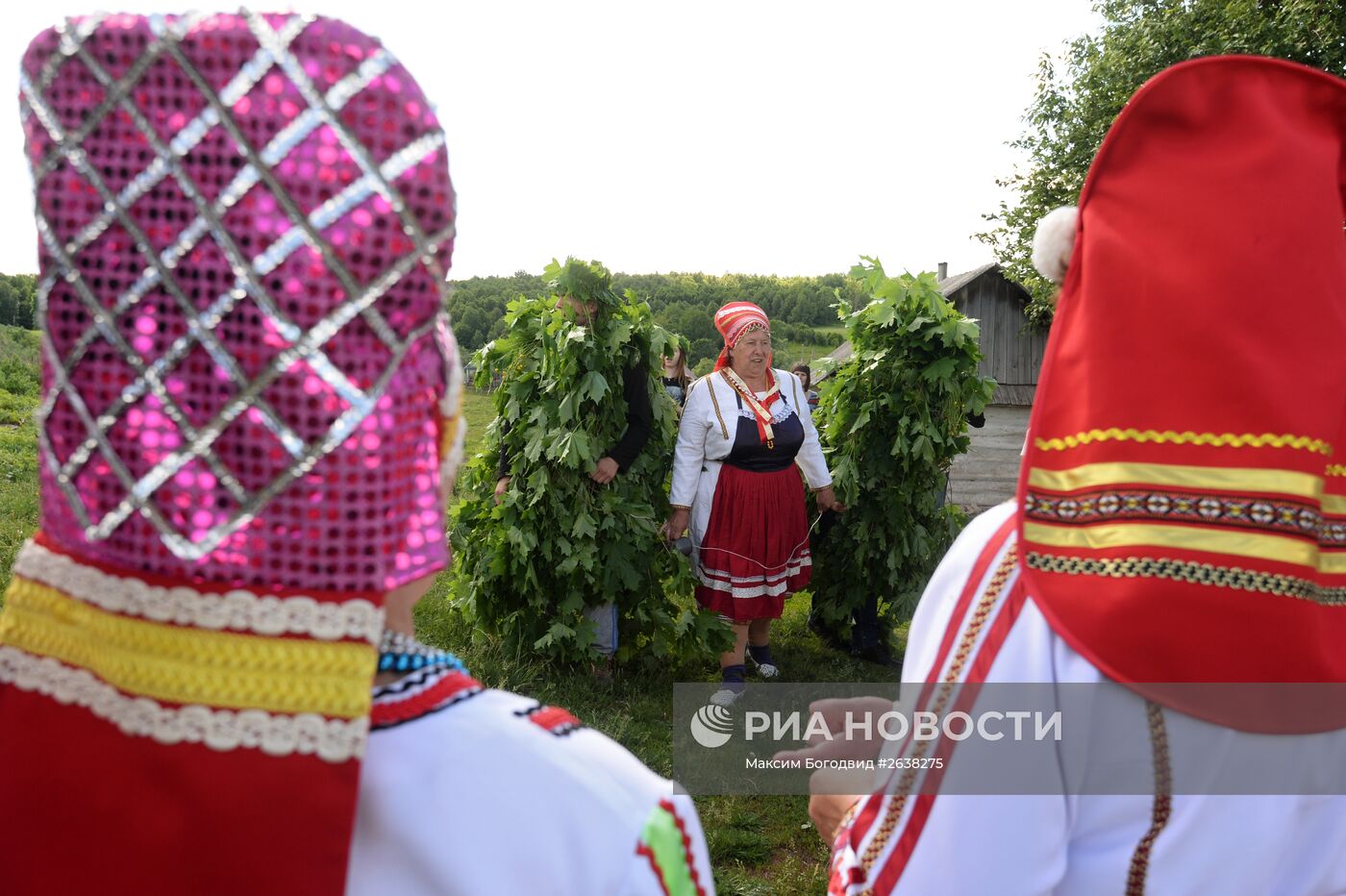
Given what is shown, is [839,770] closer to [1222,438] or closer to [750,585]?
[1222,438]

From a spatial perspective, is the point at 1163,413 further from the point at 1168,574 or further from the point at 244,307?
the point at 244,307

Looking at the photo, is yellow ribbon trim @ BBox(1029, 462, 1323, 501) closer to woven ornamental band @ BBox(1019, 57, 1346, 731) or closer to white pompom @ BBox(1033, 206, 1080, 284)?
woven ornamental band @ BBox(1019, 57, 1346, 731)

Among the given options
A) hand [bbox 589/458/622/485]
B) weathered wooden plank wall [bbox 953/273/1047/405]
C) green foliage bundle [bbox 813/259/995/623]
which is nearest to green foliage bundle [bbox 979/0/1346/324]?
weathered wooden plank wall [bbox 953/273/1047/405]

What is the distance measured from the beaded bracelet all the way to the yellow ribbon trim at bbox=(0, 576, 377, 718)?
0.36 feet

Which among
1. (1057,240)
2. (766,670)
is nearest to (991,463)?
(766,670)

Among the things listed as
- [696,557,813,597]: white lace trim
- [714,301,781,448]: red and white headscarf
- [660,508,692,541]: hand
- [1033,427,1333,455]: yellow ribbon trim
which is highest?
[1033,427,1333,455]: yellow ribbon trim

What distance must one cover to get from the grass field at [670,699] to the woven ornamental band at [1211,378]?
9.83 feet

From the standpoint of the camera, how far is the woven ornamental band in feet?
3.95

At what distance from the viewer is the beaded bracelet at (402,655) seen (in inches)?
36.3

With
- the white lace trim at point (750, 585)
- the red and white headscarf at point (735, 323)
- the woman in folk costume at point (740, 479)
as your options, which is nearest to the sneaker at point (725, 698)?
the woman in folk costume at point (740, 479)

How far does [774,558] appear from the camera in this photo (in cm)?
549

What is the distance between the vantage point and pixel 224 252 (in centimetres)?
77

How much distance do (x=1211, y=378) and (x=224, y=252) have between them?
1176 millimetres

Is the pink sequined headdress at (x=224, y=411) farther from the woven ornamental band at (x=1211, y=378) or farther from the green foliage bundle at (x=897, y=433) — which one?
the green foliage bundle at (x=897, y=433)
